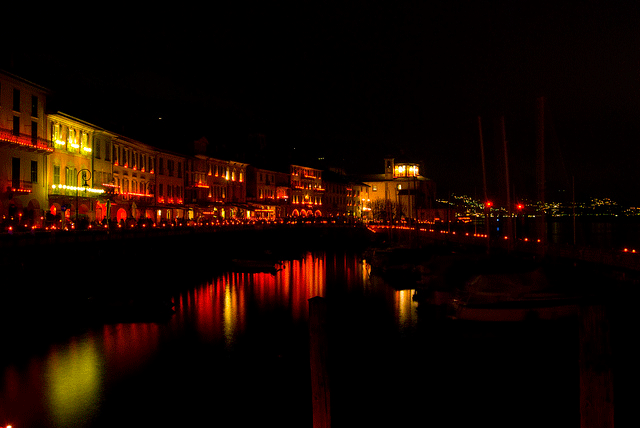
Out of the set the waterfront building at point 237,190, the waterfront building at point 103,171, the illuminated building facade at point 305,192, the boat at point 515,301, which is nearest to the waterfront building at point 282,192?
the illuminated building facade at point 305,192

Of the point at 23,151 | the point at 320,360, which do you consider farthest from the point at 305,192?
the point at 320,360

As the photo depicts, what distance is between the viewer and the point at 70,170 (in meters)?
55.6

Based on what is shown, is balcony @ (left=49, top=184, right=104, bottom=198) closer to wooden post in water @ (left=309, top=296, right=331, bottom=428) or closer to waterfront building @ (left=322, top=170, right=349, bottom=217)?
wooden post in water @ (left=309, top=296, right=331, bottom=428)

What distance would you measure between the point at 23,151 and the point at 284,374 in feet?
109

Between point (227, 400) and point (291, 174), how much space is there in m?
116

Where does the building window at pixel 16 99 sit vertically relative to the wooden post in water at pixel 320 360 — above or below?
above

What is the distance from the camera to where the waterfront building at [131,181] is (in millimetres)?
66375

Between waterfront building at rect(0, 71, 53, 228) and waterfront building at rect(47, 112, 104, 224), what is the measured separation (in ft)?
4.09

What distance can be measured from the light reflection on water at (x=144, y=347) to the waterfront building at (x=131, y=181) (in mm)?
19172

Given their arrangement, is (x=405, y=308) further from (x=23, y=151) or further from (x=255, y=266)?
(x=23, y=151)

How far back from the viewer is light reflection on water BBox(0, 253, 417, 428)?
21656mm

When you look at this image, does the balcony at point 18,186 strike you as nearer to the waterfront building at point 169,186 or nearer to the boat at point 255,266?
the boat at point 255,266

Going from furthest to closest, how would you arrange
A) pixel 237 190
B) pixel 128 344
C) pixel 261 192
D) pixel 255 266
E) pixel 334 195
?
pixel 334 195
pixel 261 192
pixel 237 190
pixel 255 266
pixel 128 344

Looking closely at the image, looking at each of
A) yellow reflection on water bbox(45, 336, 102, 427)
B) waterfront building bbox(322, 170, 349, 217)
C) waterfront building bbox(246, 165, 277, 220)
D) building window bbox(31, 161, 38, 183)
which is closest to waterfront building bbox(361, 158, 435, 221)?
waterfront building bbox(322, 170, 349, 217)
